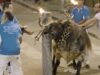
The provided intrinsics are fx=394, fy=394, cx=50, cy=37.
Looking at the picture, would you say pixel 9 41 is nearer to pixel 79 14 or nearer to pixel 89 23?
pixel 89 23

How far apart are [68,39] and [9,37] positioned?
1826 mm

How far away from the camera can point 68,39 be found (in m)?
8.32

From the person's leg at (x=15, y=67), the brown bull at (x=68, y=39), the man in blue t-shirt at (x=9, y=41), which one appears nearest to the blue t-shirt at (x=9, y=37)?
the man in blue t-shirt at (x=9, y=41)

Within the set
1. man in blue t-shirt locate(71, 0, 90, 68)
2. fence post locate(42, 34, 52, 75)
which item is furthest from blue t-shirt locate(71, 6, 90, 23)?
fence post locate(42, 34, 52, 75)

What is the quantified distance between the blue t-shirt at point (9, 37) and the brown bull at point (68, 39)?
4.74 ft

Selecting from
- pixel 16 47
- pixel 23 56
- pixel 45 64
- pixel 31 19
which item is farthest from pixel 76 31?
pixel 31 19

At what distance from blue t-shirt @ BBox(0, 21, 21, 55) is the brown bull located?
1445 mm

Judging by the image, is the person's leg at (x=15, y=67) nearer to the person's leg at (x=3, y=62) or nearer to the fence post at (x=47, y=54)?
the person's leg at (x=3, y=62)

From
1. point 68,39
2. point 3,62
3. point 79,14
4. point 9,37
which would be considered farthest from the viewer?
point 79,14

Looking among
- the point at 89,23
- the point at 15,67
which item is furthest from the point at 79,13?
the point at 15,67

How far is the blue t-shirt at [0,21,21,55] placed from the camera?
6.86m

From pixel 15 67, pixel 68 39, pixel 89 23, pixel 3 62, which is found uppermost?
pixel 89 23

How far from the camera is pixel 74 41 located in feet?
27.7

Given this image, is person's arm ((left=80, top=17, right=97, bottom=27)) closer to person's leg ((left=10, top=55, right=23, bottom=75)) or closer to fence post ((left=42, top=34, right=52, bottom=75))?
fence post ((left=42, top=34, right=52, bottom=75))
